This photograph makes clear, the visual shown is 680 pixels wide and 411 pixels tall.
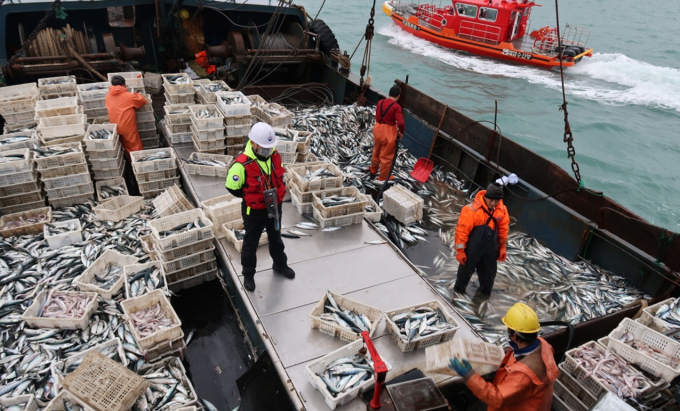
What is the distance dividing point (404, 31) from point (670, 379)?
96.8ft

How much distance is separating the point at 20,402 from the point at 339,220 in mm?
4115

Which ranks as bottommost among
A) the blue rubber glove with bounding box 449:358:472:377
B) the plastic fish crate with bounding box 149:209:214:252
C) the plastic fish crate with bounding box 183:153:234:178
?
the plastic fish crate with bounding box 149:209:214:252

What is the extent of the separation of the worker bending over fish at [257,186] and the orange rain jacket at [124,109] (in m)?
4.03

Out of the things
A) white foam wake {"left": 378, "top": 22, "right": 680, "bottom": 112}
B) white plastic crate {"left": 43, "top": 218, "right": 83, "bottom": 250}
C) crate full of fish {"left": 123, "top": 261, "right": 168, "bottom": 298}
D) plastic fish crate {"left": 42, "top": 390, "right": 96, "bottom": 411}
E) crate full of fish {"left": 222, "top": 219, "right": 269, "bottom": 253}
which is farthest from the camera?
white foam wake {"left": 378, "top": 22, "right": 680, "bottom": 112}

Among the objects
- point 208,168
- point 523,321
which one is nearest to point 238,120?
point 208,168

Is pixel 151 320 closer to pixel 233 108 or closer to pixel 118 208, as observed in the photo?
pixel 118 208

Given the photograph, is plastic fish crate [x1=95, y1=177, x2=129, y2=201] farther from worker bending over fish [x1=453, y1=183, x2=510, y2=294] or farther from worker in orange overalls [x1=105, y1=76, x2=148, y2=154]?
worker bending over fish [x1=453, y1=183, x2=510, y2=294]

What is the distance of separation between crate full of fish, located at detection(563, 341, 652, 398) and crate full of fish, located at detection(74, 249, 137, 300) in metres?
5.18

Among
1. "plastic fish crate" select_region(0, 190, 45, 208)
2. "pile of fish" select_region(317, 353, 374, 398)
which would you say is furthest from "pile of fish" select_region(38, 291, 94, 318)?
"pile of fish" select_region(317, 353, 374, 398)

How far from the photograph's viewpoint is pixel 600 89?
2384 centimetres

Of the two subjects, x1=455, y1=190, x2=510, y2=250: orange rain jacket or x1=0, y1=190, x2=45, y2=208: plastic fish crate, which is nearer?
x1=455, y1=190, x2=510, y2=250: orange rain jacket

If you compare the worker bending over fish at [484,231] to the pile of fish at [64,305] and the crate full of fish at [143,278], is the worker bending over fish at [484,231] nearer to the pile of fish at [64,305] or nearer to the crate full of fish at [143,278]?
the crate full of fish at [143,278]

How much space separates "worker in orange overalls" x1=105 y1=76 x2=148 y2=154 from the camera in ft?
24.3

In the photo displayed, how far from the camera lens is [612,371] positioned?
14.5 feet
